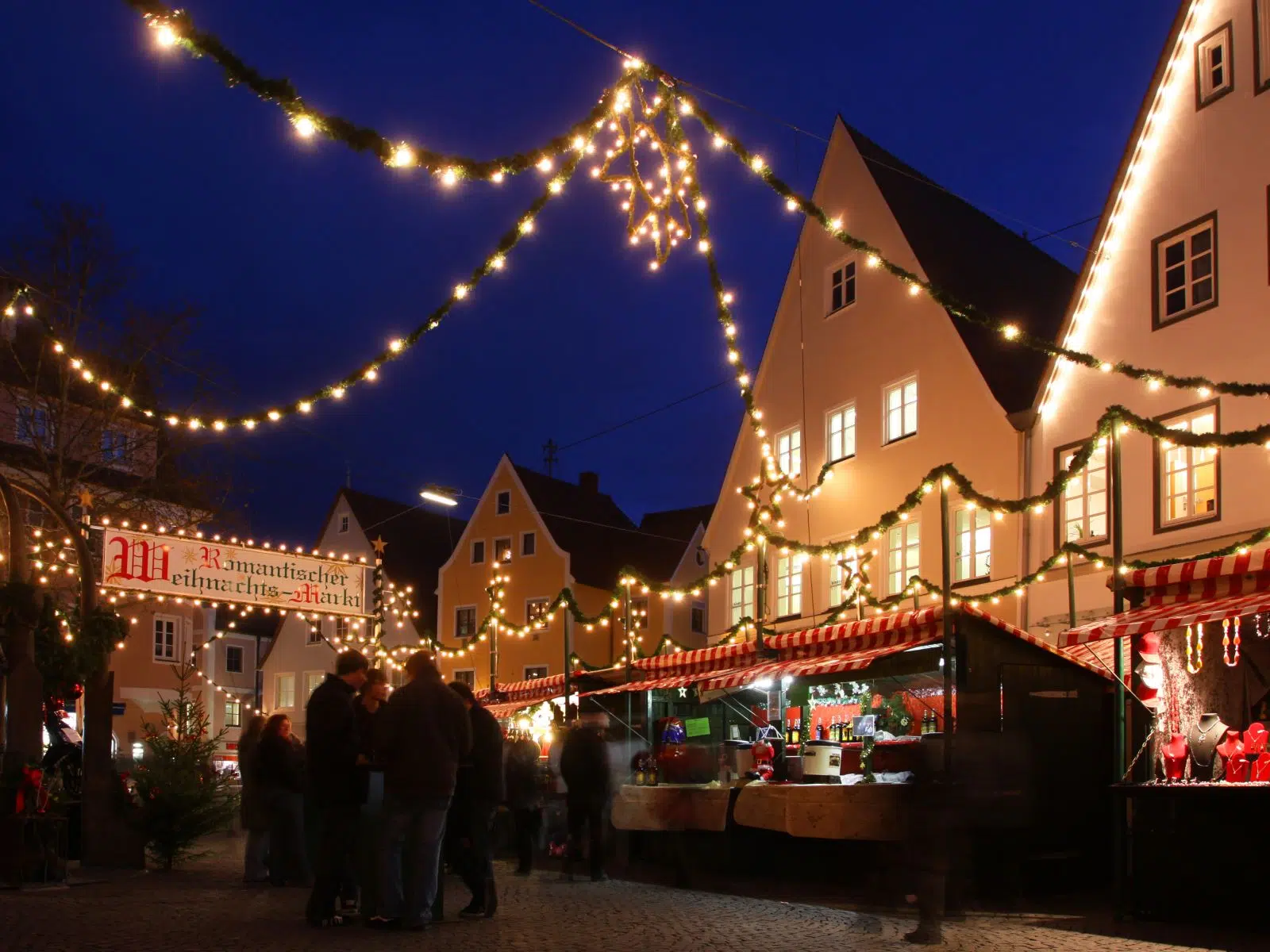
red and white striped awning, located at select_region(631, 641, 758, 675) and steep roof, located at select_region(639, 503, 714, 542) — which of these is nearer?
red and white striped awning, located at select_region(631, 641, 758, 675)

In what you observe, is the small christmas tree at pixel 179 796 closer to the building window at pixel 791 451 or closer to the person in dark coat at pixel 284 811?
the person in dark coat at pixel 284 811

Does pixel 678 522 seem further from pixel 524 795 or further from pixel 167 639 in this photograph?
pixel 524 795

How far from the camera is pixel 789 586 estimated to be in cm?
2602

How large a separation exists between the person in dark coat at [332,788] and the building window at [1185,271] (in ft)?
43.5

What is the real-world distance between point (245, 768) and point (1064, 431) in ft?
41.2

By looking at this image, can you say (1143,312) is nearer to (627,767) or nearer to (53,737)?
(627,767)

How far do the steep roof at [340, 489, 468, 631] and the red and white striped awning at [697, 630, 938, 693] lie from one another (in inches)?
1325

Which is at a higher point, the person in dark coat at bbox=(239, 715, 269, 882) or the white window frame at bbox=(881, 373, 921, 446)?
the white window frame at bbox=(881, 373, 921, 446)

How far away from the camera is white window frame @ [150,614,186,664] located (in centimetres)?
4584

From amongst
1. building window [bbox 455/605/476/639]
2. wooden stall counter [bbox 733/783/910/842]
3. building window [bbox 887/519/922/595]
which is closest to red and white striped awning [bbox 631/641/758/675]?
wooden stall counter [bbox 733/783/910/842]

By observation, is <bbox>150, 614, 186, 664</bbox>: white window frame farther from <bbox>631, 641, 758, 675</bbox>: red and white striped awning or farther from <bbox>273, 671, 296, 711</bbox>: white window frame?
<bbox>631, 641, 758, 675</bbox>: red and white striped awning

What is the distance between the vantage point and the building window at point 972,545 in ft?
71.2

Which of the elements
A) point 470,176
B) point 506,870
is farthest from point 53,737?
point 470,176

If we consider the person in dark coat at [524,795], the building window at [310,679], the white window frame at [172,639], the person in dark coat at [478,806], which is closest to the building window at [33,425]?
the person in dark coat at [524,795]
